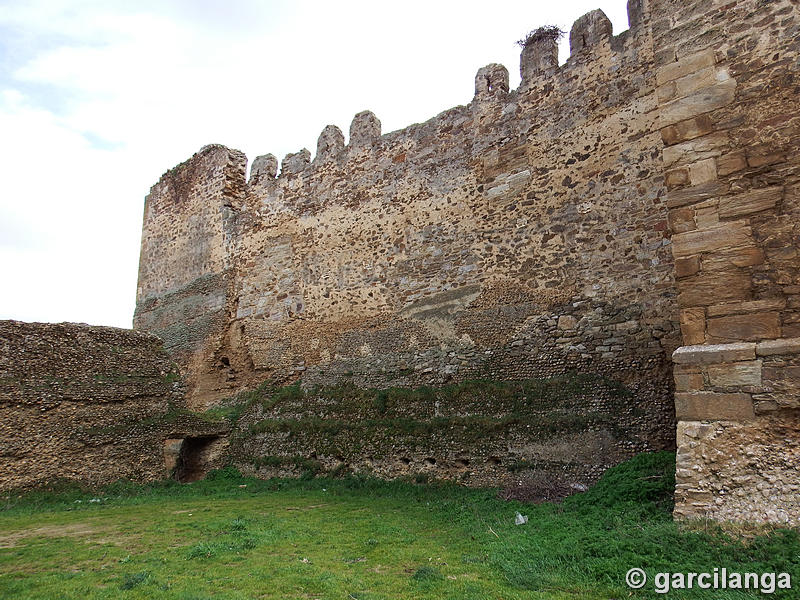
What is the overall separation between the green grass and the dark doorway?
2638 millimetres

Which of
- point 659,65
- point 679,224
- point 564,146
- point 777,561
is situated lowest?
point 777,561

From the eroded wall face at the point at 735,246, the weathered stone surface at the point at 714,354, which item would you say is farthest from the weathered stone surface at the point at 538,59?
the weathered stone surface at the point at 714,354

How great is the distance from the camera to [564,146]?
30.5ft

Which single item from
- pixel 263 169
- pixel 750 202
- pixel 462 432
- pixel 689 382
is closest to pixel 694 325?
pixel 689 382

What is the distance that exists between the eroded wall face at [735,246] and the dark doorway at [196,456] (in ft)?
30.5

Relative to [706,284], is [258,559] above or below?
below

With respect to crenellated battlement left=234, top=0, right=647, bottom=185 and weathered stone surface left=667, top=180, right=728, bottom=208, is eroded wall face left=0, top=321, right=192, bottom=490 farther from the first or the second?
weathered stone surface left=667, top=180, right=728, bottom=208

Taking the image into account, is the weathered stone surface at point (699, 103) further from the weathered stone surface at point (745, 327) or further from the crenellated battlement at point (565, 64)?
the crenellated battlement at point (565, 64)

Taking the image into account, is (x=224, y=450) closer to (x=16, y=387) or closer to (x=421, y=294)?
(x=16, y=387)

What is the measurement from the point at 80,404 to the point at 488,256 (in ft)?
24.3

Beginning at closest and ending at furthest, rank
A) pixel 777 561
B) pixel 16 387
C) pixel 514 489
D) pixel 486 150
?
pixel 777 561, pixel 514 489, pixel 16 387, pixel 486 150

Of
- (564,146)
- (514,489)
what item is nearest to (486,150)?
(564,146)

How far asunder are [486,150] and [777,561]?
27.0 feet

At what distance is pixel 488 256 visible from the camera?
32.0ft
